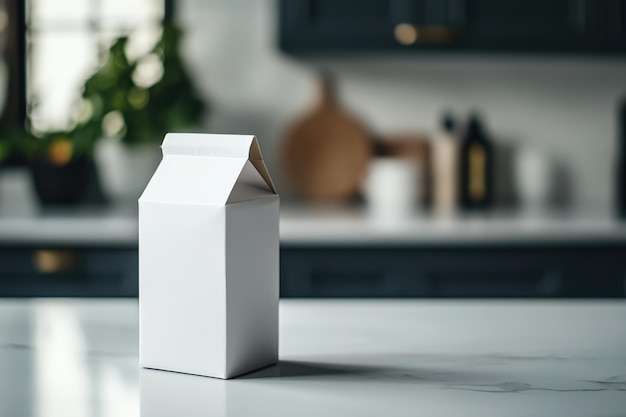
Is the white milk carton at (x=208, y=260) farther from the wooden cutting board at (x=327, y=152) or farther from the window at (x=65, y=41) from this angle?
the window at (x=65, y=41)

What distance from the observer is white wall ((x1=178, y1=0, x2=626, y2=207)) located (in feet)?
10.4

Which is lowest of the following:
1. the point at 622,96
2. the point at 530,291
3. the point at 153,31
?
the point at 530,291

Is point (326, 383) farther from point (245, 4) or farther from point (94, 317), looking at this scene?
point (245, 4)

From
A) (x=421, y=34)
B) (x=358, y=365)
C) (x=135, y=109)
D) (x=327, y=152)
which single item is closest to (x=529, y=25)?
(x=421, y=34)

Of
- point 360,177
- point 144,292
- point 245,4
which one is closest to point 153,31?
point 245,4

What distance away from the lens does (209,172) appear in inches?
34.6

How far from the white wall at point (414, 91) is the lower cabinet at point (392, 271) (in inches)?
28.7

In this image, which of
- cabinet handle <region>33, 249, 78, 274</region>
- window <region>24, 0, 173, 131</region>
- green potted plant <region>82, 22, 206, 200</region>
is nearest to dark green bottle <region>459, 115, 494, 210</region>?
green potted plant <region>82, 22, 206, 200</region>

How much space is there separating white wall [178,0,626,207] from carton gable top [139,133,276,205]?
230 centimetres

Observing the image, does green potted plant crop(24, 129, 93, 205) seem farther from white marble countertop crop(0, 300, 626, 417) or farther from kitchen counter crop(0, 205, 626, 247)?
white marble countertop crop(0, 300, 626, 417)

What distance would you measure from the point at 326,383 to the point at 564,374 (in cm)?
24

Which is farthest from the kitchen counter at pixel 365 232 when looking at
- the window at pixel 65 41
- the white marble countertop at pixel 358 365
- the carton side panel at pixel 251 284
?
the carton side panel at pixel 251 284

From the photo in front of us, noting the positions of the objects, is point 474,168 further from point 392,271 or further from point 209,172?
point 209,172

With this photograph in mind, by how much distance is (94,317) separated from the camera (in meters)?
1.18
